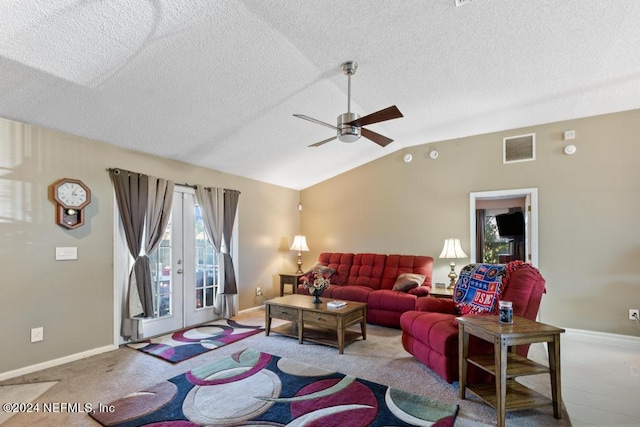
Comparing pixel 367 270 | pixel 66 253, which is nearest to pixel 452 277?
pixel 367 270

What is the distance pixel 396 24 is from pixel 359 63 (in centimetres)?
58

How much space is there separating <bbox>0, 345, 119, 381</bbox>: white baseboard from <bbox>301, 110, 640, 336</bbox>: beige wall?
4408 millimetres

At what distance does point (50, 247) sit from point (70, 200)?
51cm

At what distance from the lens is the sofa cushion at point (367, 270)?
209 inches

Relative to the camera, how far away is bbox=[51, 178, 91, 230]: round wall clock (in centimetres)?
333

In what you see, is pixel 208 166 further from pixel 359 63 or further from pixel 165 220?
pixel 359 63

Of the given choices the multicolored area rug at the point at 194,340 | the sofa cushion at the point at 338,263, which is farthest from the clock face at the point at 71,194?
the sofa cushion at the point at 338,263

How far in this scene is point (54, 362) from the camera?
128 inches

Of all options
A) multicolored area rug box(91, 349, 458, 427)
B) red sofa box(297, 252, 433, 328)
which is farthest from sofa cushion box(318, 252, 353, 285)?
multicolored area rug box(91, 349, 458, 427)

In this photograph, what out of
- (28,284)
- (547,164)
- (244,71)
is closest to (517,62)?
(547,164)

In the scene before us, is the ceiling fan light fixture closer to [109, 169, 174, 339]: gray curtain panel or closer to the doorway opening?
[109, 169, 174, 339]: gray curtain panel

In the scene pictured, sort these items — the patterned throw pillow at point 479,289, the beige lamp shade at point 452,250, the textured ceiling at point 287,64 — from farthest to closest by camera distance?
1. the beige lamp shade at point 452,250
2. the patterned throw pillow at point 479,289
3. the textured ceiling at point 287,64

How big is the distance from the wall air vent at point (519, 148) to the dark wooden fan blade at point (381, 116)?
3047mm

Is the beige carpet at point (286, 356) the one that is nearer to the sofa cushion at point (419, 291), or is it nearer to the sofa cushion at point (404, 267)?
the sofa cushion at point (419, 291)
